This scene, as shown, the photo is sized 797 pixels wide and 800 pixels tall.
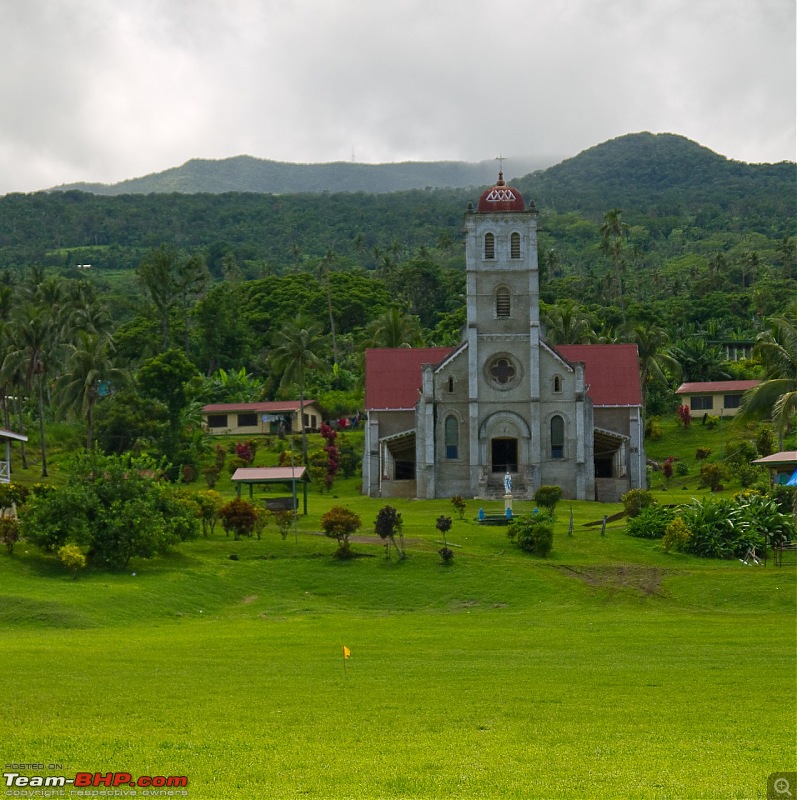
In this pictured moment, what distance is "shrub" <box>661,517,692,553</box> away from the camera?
44969 mm

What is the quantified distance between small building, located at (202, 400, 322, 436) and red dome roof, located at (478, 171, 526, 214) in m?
26.3

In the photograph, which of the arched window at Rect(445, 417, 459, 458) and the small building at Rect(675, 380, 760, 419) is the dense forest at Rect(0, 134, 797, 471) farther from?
the arched window at Rect(445, 417, 459, 458)

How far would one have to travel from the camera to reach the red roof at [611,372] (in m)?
70.1

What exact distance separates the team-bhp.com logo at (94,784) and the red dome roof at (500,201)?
5590 centimetres

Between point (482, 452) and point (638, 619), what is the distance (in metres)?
33.1

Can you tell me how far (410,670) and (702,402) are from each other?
222 ft

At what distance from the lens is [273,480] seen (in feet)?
176

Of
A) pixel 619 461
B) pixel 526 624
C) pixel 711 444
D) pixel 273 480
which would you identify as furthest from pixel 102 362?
pixel 526 624

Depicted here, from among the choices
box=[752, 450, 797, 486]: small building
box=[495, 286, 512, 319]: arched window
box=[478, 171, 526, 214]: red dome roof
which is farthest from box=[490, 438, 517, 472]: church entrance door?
box=[752, 450, 797, 486]: small building

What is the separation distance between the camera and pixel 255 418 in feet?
300

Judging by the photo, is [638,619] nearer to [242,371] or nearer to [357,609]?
[357,609]

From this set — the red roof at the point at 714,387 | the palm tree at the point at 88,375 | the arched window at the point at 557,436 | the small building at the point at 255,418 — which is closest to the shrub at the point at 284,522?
the arched window at the point at 557,436

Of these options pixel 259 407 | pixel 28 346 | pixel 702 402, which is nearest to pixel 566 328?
pixel 702 402

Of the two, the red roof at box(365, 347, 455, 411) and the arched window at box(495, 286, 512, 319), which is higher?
the arched window at box(495, 286, 512, 319)
